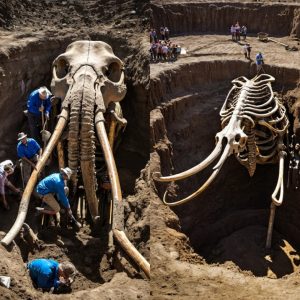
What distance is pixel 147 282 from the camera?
4.55 meters

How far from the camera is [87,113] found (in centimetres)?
646

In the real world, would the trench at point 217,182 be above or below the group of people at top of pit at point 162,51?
below

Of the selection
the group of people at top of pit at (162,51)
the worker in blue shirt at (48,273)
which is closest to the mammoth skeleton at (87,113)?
the worker in blue shirt at (48,273)

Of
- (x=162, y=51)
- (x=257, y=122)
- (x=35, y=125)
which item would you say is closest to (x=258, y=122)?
(x=257, y=122)

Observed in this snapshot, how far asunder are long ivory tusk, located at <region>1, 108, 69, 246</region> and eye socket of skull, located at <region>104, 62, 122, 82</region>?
1.83 meters

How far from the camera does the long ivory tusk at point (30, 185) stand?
4572 millimetres

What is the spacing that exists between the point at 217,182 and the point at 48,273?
703 cm

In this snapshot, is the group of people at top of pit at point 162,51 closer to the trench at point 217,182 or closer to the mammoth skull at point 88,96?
the trench at point 217,182

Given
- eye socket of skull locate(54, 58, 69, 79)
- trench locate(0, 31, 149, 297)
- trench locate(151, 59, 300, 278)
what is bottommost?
trench locate(151, 59, 300, 278)

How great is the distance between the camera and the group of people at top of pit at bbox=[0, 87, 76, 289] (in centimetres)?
A: 434

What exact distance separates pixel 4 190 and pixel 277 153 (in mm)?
6719

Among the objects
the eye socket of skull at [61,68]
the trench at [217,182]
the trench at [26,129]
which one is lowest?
the trench at [217,182]

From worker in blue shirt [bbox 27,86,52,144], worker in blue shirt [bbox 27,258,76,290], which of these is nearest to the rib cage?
worker in blue shirt [bbox 27,86,52,144]

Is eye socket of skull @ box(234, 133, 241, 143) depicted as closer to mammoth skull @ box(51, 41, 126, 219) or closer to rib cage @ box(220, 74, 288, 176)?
rib cage @ box(220, 74, 288, 176)
